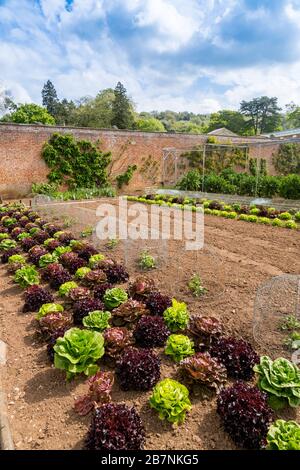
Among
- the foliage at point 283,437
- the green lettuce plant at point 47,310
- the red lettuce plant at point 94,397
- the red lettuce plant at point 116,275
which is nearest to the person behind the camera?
the foliage at point 283,437

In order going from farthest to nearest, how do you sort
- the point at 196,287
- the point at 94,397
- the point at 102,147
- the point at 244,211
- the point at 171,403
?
the point at 102,147 → the point at 244,211 → the point at 196,287 → the point at 94,397 → the point at 171,403

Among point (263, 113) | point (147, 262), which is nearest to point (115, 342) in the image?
point (147, 262)

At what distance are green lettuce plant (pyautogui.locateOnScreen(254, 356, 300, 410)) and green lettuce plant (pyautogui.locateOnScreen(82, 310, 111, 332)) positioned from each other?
66.1 inches

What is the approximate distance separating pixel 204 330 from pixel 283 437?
1236mm

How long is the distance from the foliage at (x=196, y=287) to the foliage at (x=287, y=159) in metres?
14.1

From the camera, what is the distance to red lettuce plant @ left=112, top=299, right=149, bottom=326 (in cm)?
355

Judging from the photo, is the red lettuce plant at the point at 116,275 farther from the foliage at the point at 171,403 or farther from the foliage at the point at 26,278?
the foliage at the point at 171,403

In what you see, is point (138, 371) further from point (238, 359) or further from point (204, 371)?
point (238, 359)

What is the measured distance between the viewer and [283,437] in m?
1.96

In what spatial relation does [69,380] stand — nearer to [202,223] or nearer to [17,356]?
[17,356]

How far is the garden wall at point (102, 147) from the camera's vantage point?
15273 mm

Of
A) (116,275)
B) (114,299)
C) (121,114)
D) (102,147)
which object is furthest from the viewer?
(121,114)

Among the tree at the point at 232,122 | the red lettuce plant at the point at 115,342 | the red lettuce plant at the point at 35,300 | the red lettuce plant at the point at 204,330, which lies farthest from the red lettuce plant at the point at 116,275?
the tree at the point at 232,122
